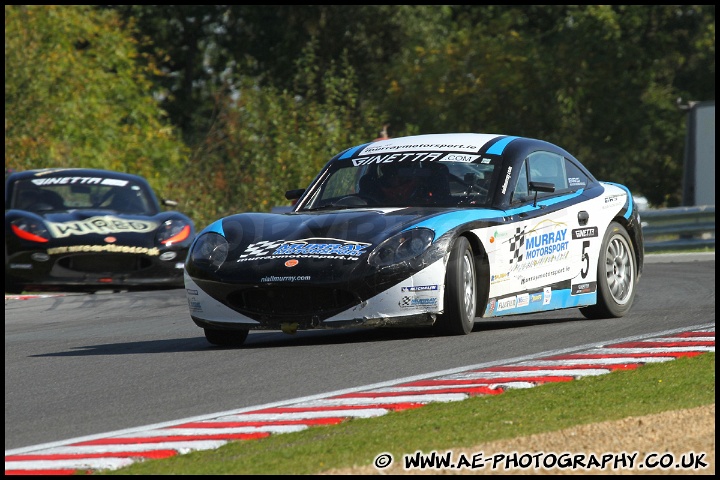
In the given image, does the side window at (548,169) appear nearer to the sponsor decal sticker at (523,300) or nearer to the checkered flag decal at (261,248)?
the sponsor decal sticker at (523,300)

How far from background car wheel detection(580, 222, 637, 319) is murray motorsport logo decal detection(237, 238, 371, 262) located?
2423 mm

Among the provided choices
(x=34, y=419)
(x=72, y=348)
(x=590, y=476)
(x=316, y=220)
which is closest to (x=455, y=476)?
(x=590, y=476)

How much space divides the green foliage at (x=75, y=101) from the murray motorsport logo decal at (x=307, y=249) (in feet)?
55.8

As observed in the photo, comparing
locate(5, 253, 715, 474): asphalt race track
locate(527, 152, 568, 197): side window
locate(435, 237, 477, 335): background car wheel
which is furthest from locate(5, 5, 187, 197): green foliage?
locate(435, 237, 477, 335): background car wheel

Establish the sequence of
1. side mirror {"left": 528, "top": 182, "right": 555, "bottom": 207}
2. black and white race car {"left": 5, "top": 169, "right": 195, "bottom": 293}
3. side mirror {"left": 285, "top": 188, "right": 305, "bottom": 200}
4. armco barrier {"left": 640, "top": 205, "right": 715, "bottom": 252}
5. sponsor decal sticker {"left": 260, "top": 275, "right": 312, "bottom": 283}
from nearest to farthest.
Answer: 1. sponsor decal sticker {"left": 260, "top": 275, "right": 312, "bottom": 283}
2. side mirror {"left": 528, "top": 182, "right": 555, "bottom": 207}
3. side mirror {"left": 285, "top": 188, "right": 305, "bottom": 200}
4. black and white race car {"left": 5, "top": 169, "right": 195, "bottom": 293}
5. armco barrier {"left": 640, "top": 205, "right": 715, "bottom": 252}

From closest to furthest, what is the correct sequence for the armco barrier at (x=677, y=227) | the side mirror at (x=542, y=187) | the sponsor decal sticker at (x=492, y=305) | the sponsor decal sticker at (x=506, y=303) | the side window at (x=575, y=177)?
1. the sponsor decal sticker at (x=492, y=305)
2. the sponsor decal sticker at (x=506, y=303)
3. the side mirror at (x=542, y=187)
4. the side window at (x=575, y=177)
5. the armco barrier at (x=677, y=227)

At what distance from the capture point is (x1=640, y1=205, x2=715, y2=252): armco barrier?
2128cm

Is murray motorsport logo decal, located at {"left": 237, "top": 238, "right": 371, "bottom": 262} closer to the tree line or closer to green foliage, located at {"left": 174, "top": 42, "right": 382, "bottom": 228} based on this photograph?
green foliage, located at {"left": 174, "top": 42, "right": 382, "bottom": 228}

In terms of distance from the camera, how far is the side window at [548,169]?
32.2 ft

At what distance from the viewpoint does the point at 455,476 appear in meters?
4.47

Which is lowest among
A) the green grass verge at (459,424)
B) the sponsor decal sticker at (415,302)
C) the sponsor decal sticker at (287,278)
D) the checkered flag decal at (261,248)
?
the green grass verge at (459,424)

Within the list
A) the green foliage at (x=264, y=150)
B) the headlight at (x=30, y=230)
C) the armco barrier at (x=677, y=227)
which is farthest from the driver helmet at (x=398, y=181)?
the green foliage at (x=264, y=150)

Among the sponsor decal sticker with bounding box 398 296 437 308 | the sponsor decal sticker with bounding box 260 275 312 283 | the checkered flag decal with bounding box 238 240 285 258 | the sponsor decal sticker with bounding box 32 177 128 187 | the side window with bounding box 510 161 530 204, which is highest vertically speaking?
the side window with bounding box 510 161 530 204

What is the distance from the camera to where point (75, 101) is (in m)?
A: 30.6
